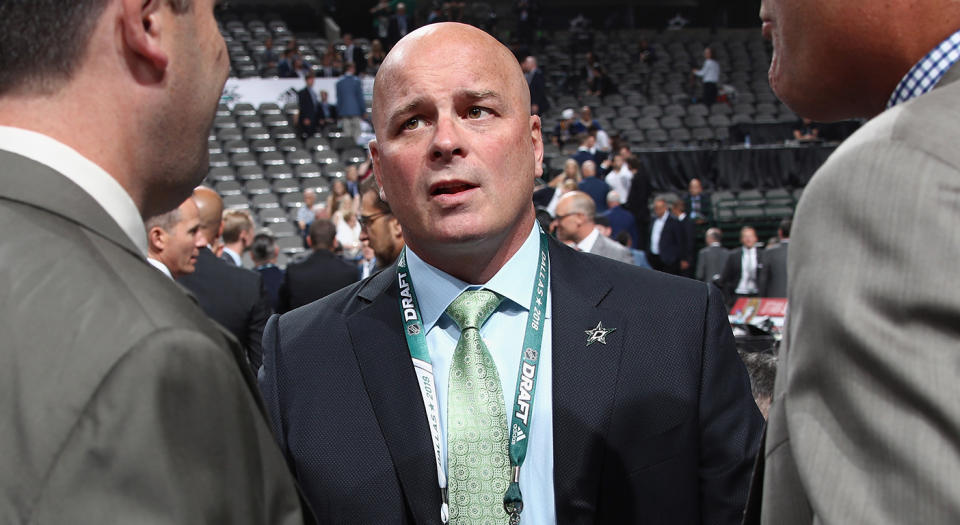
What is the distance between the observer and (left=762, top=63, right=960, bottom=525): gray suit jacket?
0.83 m

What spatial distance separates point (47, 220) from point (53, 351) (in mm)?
→ 144

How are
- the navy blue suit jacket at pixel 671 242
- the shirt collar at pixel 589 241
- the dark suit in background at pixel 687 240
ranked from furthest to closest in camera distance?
the dark suit in background at pixel 687 240 < the navy blue suit jacket at pixel 671 242 < the shirt collar at pixel 589 241

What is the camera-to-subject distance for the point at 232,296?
14.2ft

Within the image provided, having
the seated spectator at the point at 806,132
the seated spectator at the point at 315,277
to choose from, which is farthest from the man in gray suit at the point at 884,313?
the seated spectator at the point at 806,132

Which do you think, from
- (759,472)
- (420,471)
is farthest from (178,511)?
(420,471)

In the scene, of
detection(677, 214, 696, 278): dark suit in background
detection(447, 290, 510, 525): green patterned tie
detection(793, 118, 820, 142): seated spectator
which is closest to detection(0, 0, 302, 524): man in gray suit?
detection(447, 290, 510, 525): green patterned tie

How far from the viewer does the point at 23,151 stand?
91 cm

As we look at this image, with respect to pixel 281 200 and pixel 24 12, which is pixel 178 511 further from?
pixel 281 200

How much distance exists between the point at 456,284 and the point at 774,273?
8.92 m

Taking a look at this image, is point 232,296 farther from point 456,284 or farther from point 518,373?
point 518,373

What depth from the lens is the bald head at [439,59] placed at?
1846mm

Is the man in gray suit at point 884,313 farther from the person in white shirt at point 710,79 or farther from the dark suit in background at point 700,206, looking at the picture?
the person in white shirt at point 710,79

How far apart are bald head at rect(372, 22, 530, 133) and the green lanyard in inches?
12.8

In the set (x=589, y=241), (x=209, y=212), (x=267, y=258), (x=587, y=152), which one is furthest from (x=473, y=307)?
(x=587, y=152)
